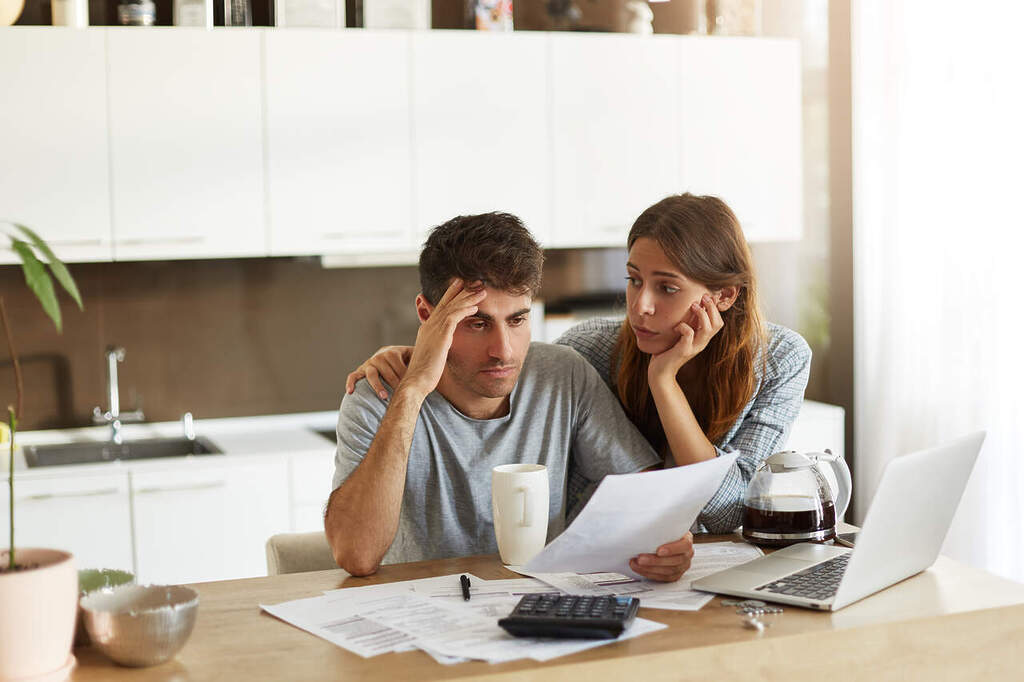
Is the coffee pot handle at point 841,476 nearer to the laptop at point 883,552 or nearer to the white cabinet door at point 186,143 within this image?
the laptop at point 883,552

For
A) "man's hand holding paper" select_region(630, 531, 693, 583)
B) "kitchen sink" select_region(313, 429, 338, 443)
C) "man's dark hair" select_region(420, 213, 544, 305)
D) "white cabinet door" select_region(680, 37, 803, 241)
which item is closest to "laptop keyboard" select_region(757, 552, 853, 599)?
"man's hand holding paper" select_region(630, 531, 693, 583)

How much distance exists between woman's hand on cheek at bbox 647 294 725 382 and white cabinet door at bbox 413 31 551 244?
5.21 ft

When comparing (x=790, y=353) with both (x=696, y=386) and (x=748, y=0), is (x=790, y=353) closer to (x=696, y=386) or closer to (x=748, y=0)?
(x=696, y=386)

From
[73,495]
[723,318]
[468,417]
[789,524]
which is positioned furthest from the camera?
[73,495]

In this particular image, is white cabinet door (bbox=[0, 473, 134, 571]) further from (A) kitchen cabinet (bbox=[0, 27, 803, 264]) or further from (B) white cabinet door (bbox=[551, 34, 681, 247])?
(B) white cabinet door (bbox=[551, 34, 681, 247])

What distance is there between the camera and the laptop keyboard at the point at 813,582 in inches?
57.9

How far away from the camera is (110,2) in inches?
141

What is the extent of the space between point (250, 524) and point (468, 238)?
5.39ft

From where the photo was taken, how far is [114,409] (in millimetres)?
3611

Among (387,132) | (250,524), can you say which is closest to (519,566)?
(250,524)

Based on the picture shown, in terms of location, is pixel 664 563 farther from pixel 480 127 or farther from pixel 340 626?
pixel 480 127

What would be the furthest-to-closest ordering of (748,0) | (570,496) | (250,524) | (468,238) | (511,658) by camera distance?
(748,0), (250,524), (570,496), (468,238), (511,658)

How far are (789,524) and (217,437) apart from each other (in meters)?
2.31

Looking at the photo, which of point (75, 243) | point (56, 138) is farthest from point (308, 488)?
point (56, 138)
